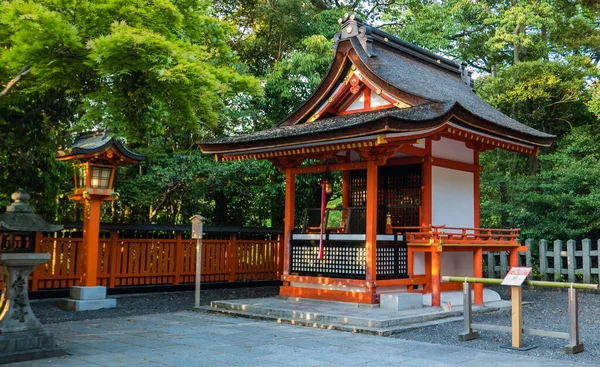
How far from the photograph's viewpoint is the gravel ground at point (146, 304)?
1003 cm

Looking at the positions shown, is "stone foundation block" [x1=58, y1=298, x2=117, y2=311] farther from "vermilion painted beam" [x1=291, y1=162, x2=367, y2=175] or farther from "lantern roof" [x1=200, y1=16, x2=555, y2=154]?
"vermilion painted beam" [x1=291, y1=162, x2=367, y2=175]

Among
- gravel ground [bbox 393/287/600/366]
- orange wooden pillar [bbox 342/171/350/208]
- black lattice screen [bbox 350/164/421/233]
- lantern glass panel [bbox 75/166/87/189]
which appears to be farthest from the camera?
orange wooden pillar [bbox 342/171/350/208]

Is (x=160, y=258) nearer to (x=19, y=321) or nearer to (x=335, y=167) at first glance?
(x=335, y=167)

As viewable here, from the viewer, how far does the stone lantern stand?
20.6 feet

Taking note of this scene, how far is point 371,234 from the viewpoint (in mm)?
10492

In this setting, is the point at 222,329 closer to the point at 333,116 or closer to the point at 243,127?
the point at 333,116

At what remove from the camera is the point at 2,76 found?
7.42 meters

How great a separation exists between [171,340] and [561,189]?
44.1 feet

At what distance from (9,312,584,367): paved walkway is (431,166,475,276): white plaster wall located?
479 centimetres

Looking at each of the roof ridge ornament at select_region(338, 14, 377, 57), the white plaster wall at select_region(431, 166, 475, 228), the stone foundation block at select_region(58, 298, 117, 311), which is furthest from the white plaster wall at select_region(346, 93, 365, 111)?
the stone foundation block at select_region(58, 298, 117, 311)

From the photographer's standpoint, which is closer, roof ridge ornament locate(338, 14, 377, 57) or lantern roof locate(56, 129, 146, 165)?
lantern roof locate(56, 129, 146, 165)

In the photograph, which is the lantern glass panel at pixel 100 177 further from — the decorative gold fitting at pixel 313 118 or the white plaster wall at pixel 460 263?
the white plaster wall at pixel 460 263

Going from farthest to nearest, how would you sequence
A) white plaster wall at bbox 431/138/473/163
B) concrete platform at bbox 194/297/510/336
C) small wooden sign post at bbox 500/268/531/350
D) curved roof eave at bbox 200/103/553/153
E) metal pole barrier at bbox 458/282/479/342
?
1. white plaster wall at bbox 431/138/473/163
2. curved roof eave at bbox 200/103/553/153
3. concrete platform at bbox 194/297/510/336
4. metal pole barrier at bbox 458/282/479/342
5. small wooden sign post at bbox 500/268/531/350

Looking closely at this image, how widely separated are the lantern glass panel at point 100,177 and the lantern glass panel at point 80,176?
0.65 feet
